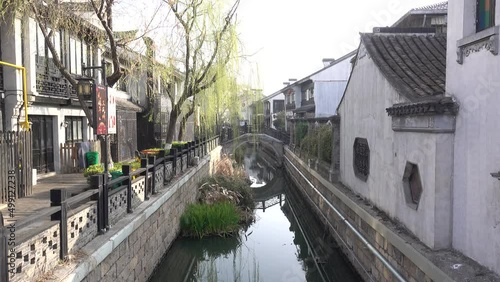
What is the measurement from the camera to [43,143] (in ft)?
38.6

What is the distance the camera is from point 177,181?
9.98 metres

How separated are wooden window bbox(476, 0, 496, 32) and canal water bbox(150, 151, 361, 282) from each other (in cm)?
505

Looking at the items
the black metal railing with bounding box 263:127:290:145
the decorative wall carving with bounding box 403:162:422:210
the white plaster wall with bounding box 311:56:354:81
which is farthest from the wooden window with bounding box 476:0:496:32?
the white plaster wall with bounding box 311:56:354:81

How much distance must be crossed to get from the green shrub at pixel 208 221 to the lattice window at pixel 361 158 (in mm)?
3507

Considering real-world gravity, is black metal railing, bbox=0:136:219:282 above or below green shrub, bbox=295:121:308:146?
below

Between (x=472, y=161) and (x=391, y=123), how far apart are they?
2.21m

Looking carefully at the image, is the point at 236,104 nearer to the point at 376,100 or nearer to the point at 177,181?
the point at 177,181

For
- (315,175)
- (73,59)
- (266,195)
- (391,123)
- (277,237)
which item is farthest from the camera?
(266,195)

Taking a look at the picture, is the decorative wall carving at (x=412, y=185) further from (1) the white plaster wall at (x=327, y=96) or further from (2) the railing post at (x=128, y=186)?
(1) the white plaster wall at (x=327, y=96)

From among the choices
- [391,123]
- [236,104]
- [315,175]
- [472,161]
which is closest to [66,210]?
[472,161]

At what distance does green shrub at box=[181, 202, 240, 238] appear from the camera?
10.3 meters

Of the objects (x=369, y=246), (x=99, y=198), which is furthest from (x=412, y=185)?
(x=99, y=198)

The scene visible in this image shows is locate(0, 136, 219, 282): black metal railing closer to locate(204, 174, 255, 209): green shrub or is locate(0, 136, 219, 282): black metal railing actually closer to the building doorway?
locate(204, 174, 255, 209): green shrub

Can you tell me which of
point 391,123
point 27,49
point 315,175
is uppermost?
point 27,49
